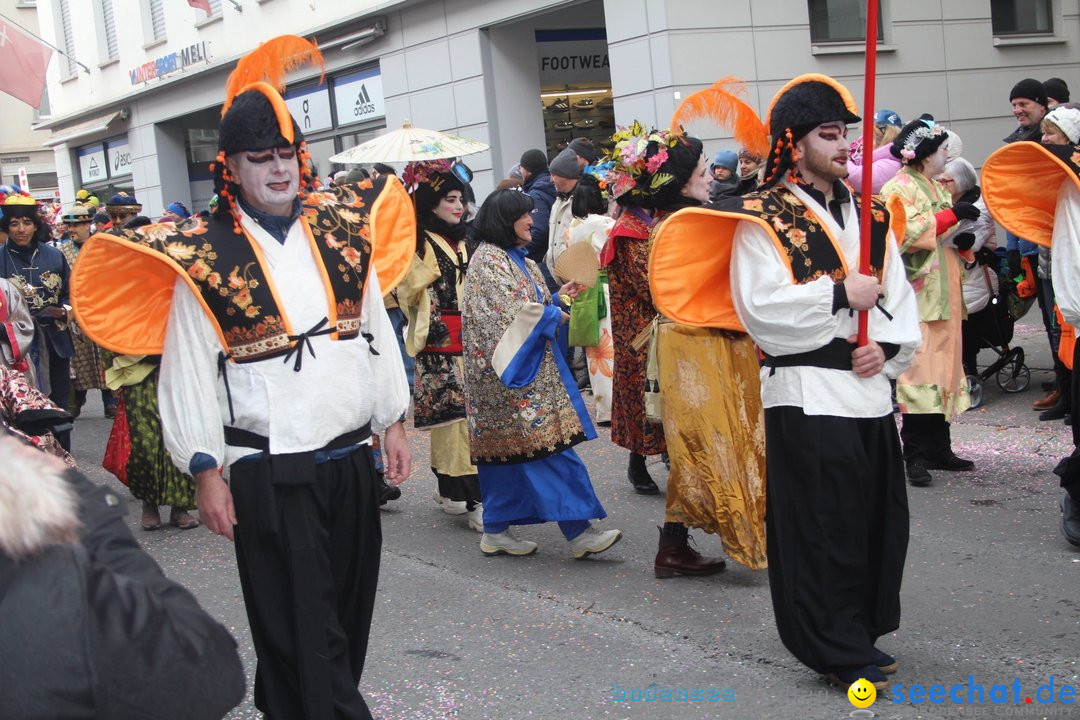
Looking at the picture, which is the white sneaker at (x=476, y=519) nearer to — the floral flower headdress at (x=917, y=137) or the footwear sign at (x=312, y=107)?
the floral flower headdress at (x=917, y=137)

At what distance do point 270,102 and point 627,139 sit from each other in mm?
2486

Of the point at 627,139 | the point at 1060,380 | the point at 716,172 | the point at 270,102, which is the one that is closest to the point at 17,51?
the point at 716,172

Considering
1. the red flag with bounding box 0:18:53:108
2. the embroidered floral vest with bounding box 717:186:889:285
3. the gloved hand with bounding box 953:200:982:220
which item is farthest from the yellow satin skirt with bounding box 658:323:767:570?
the red flag with bounding box 0:18:53:108

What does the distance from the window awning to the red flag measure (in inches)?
570

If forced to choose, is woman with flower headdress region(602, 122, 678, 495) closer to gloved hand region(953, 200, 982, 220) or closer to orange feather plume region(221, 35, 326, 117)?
gloved hand region(953, 200, 982, 220)

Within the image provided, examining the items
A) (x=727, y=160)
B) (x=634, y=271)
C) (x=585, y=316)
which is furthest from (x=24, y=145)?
(x=634, y=271)

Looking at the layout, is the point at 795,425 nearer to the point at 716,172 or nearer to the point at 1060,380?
the point at 1060,380

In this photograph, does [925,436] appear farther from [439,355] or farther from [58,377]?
[58,377]

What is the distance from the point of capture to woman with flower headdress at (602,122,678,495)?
5480mm

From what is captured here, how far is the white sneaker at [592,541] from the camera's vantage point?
5719mm

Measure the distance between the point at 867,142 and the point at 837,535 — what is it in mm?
1225

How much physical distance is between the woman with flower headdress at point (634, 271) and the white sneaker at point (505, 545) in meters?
0.84

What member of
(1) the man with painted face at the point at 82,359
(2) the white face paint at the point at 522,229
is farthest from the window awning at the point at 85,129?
(2) the white face paint at the point at 522,229

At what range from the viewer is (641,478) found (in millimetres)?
6926
